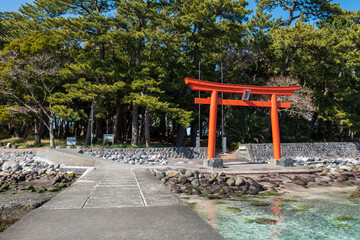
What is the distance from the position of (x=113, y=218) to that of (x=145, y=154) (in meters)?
11.4

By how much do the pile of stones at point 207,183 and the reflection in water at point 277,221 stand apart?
1364 millimetres

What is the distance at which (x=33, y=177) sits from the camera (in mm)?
9688

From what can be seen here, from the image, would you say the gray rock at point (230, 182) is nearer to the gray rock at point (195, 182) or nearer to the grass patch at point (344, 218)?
the gray rock at point (195, 182)

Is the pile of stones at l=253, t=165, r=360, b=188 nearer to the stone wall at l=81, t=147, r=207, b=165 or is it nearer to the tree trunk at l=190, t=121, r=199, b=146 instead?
the stone wall at l=81, t=147, r=207, b=165

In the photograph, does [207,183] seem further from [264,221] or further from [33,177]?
[33,177]

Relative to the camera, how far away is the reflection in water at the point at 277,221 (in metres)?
4.30

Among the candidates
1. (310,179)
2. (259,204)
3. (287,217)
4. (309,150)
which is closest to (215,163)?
(310,179)

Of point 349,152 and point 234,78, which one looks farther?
point 234,78

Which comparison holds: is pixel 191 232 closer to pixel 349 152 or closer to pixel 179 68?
pixel 179 68

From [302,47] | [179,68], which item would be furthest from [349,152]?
[179,68]

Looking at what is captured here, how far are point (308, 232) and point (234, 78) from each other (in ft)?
59.2

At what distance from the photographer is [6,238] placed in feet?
8.64

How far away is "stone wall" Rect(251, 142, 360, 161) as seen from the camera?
1576cm

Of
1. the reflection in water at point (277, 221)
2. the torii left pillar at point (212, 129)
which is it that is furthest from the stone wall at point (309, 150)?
the reflection in water at point (277, 221)
